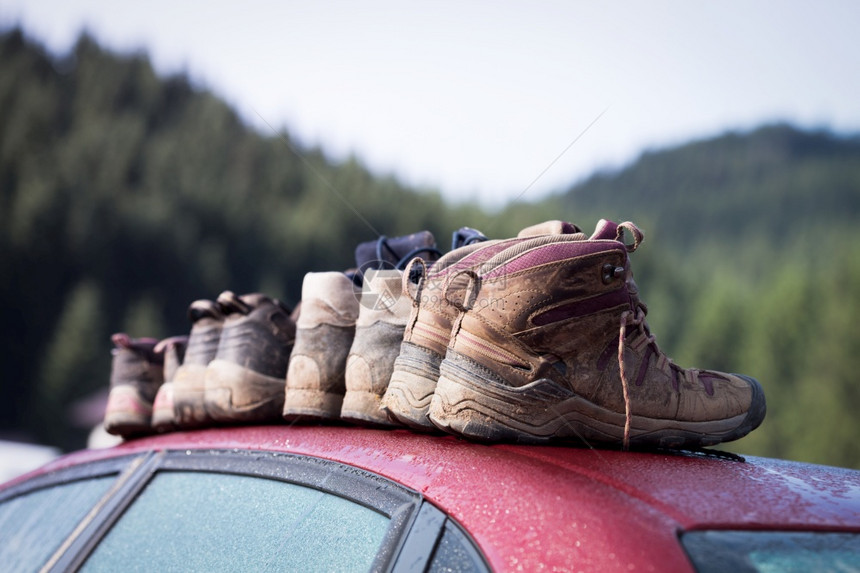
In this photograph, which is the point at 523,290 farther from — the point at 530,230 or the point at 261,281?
the point at 261,281

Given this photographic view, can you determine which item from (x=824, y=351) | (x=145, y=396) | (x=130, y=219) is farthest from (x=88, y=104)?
(x=145, y=396)

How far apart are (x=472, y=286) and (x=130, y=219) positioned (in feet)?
173

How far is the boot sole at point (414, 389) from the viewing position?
1.64 meters

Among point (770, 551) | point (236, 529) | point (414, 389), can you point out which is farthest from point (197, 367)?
point (770, 551)

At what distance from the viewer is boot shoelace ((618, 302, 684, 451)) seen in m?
1.57

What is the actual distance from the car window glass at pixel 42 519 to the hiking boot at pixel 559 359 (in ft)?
3.64

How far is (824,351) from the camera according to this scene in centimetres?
4741

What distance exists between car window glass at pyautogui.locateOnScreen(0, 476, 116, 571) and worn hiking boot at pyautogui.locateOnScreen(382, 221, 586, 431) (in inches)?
37.4

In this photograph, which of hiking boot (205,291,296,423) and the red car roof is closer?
the red car roof

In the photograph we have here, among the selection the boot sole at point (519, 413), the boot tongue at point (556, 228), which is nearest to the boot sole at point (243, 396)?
the boot sole at point (519, 413)

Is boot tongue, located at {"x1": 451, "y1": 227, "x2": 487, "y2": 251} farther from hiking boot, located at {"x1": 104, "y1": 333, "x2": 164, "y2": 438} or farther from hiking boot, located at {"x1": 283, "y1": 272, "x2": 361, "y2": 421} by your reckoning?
hiking boot, located at {"x1": 104, "y1": 333, "x2": 164, "y2": 438}

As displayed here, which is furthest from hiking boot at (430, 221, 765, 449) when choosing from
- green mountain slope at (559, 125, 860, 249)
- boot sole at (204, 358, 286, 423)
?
green mountain slope at (559, 125, 860, 249)

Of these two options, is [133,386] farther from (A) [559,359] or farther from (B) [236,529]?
(A) [559,359]

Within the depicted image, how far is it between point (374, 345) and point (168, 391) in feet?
2.95
